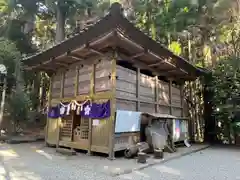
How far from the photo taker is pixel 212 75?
41.9 ft

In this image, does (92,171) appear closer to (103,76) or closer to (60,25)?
(103,76)

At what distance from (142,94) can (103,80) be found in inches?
78.1

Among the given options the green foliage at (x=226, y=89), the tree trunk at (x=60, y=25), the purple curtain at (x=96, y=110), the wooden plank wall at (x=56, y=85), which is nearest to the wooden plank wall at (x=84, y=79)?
the purple curtain at (x=96, y=110)

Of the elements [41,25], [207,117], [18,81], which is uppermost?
[41,25]

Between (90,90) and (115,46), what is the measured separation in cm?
207

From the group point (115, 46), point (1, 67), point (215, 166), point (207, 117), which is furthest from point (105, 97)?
point (207, 117)

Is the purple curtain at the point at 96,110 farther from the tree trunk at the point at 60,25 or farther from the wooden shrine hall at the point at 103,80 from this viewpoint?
the tree trunk at the point at 60,25

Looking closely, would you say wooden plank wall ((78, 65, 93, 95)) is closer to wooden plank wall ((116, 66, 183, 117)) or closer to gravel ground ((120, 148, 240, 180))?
wooden plank wall ((116, 66, 183, 117))

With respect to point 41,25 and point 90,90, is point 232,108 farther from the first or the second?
point 41,25

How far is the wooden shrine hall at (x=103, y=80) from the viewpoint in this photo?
7.38m

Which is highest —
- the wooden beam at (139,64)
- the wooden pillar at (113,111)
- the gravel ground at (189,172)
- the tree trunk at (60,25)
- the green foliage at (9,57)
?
the tree trunk at (60,25)

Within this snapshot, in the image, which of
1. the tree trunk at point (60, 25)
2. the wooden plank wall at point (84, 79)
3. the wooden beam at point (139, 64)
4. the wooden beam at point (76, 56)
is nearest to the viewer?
the wooden beam at point (139, 64)

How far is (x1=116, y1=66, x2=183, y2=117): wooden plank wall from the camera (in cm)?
815

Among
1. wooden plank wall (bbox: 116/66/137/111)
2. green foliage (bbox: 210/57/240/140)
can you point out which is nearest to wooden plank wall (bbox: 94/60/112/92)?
wooden plank wall (bbox: 116/66/137/111)
